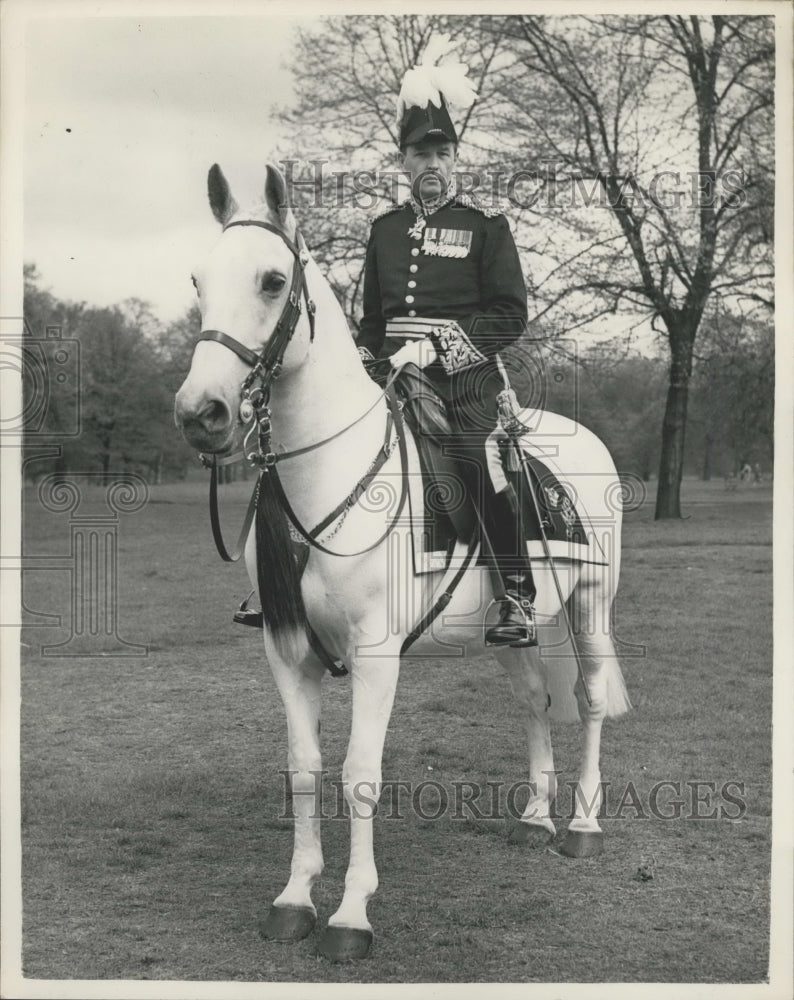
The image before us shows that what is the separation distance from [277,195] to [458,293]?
1343 millimetres

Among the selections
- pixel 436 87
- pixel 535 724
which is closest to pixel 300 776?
pixel 535 724

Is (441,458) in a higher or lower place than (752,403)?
lower

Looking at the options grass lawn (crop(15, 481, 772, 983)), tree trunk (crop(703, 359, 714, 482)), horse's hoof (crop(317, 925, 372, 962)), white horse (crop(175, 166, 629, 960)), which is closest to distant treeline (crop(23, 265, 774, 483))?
tree trunk (crop(703, 359, 714, 482))

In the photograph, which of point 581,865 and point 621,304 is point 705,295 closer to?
point 621,304

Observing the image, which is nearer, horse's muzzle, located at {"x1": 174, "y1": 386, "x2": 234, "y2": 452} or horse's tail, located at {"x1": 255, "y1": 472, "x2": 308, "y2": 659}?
horse's muzzle, located at {"x1": 174, "y1": 386, "x2": 234, "y2": 452}

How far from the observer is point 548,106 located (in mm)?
20688

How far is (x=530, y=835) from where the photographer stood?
5.97 meters

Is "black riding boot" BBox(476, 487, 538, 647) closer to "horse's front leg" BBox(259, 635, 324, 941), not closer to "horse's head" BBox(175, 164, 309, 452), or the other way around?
"horse's front leg" BBox(259, 635, 324, 941)

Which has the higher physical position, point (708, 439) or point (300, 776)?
point (708, 439)

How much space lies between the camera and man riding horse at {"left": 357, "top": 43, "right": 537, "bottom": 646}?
5027 millimetres

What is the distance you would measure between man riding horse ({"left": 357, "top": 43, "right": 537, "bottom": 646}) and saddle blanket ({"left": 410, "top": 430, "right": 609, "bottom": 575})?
173 millimetres

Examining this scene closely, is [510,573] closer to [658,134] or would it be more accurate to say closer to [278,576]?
[278,576]

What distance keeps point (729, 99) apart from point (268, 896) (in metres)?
19.4

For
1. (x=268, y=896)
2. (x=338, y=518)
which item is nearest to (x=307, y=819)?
(x=268, y=896)
